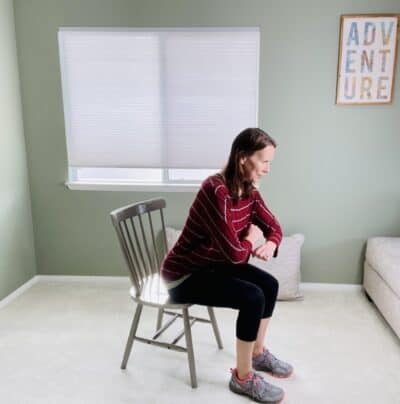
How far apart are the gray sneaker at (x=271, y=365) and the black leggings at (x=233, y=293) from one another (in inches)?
10.7

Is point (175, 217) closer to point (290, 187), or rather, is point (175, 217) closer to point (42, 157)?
point (290, 187)

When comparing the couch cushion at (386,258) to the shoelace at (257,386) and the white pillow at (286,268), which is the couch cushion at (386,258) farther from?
the shoelace at (257,386)

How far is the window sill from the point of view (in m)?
2.94

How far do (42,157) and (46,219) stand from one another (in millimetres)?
472

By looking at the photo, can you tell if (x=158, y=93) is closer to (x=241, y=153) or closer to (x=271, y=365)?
(x=241, y=153)

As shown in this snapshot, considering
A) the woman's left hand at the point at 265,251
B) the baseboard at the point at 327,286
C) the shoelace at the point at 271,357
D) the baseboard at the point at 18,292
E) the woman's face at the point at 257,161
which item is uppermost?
the woman's face at the point at 257,161

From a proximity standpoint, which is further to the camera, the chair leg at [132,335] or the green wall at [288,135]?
the green wall at [288,135]

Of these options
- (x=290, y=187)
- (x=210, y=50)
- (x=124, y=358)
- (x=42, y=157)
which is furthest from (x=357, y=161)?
(x=42, y=157)

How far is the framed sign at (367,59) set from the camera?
102 inches

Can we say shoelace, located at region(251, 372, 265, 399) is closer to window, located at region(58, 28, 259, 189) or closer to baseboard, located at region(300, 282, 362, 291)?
baseboard, located at region(300, 282, 362, 291)

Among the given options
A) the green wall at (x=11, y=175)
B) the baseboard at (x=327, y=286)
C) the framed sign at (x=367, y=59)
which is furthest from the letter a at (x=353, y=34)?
the green wall at (x=11, y=175)

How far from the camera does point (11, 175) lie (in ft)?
9.32

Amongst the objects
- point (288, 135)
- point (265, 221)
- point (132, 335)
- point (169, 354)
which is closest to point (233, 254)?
point (265, 221)

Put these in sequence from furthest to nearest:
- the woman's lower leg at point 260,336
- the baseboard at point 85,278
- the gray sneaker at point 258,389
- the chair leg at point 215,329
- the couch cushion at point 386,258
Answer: the baseboard at point 85,278
the couch cushion at point 386,258
the chair leg at point 215,329
the woman's lower leg at point 260,336
the gray sneaker at point 258,389
